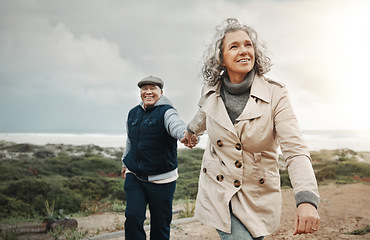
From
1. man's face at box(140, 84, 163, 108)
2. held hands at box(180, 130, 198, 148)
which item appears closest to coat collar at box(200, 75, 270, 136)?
held hands at box(180, 130, 198, 148)

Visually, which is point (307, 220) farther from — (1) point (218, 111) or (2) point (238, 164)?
(1) point (218, 111)

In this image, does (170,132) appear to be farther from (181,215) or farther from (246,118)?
(181,215)

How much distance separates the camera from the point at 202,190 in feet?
6.91

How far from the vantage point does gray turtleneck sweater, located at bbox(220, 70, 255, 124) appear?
2014mm

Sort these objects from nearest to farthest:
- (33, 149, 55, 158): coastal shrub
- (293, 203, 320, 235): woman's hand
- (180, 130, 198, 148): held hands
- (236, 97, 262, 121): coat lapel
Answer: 1. (293, 203, 320, 235): woman's hand
2. (236, 97, 262, 121): coat lapel
3. (180, 130, 198, 148): held hands
4. (33, 149, 55, 158): coastal shrub

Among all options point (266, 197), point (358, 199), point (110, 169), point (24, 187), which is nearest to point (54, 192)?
point (24, 187)

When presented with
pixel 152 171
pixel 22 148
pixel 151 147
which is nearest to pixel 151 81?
pixel 151 147

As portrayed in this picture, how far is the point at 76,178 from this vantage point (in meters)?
10.0

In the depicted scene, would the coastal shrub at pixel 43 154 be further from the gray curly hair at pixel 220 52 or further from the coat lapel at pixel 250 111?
the coat lapel at pixel 250 111

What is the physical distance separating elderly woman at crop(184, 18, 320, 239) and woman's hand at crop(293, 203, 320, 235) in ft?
0.98

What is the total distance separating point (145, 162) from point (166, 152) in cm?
24

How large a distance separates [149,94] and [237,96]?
1664 mm

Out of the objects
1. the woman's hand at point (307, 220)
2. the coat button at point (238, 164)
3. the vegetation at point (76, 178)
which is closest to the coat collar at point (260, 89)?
the coat button at point (238, 164)

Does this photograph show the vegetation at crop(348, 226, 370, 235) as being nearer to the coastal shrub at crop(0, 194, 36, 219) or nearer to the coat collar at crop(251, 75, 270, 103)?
the coat collar at crop(251, 75, 270, 103)
